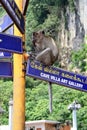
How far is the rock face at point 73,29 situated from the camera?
2117 cm

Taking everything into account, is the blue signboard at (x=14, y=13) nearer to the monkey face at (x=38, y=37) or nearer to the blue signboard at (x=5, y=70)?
the monkey face at (x=38, y=37)

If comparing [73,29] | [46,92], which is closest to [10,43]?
[46,92]

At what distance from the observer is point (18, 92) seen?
2.52m

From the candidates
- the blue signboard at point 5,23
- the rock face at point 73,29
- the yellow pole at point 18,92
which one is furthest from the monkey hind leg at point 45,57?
the rock face at point 73,29

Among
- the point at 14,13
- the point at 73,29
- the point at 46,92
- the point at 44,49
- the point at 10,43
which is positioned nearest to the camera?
the point at 14,13

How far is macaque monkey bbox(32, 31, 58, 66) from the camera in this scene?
262 cm

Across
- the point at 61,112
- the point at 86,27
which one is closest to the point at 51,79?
the point at 61,112

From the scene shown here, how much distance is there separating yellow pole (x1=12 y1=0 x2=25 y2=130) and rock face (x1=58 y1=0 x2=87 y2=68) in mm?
17917

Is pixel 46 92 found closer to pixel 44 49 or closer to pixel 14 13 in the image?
pixel 44 49

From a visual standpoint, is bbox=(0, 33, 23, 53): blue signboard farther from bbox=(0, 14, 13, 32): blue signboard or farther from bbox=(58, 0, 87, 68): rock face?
bbox=(58, 0, 87, 68): rock face

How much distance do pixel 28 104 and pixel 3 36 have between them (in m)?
14.4

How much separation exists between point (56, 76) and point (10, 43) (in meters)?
0.42

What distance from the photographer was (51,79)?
2.62 metres

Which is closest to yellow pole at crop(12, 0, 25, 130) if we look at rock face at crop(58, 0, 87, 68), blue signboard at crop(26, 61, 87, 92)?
blue signboard at crop(26, 61, 87, 92)
